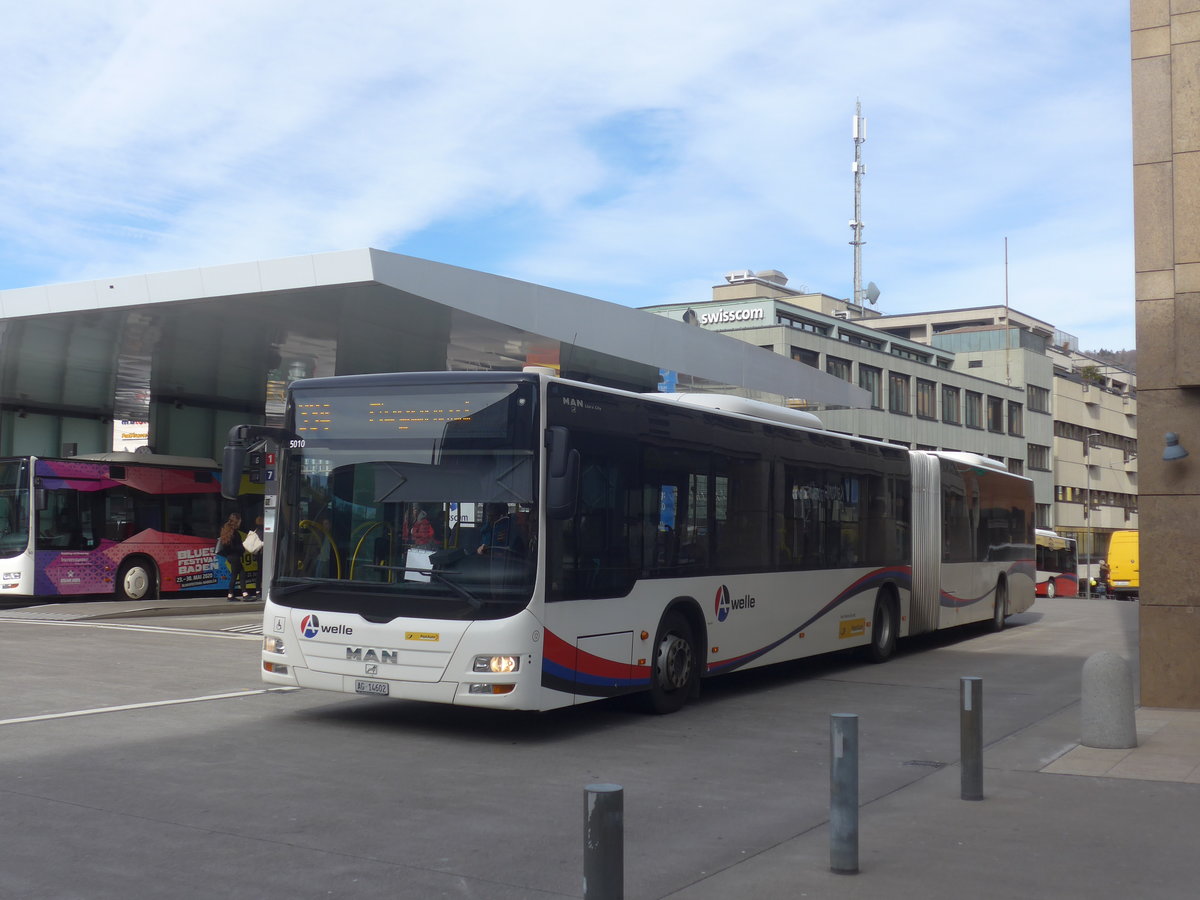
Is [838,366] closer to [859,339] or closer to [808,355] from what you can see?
[808,355]

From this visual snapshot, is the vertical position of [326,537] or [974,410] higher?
[974,410]

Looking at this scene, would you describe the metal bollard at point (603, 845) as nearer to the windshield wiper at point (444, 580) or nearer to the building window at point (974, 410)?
the windshield wiper at point (444, 580)

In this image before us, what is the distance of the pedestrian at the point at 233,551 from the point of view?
29172 millimetres

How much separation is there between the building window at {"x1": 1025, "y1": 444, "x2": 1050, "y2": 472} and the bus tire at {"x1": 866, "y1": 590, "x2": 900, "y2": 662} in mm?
74699

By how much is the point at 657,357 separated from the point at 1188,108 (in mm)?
12784

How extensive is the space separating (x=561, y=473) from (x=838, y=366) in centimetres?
6159

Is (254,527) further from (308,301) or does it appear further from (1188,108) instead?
(1188,108)

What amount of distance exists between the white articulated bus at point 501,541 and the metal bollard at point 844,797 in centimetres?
383

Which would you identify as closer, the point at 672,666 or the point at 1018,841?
the point at 1018,841

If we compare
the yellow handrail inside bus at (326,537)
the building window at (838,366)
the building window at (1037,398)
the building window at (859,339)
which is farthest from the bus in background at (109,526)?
the building window at (1037,398)

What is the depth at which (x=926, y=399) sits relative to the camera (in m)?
78.6

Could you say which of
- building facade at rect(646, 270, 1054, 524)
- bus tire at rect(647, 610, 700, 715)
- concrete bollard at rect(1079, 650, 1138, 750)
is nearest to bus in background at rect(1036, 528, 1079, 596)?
building facade at rect(646, 270, 1054, 524)

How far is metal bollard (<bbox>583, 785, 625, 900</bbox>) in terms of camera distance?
4230mm

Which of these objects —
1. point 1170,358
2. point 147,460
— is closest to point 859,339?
point 147,460
